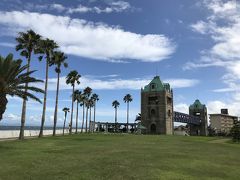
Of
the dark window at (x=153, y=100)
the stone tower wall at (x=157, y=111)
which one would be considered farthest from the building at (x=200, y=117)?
the dark window at (x=153, y=100)

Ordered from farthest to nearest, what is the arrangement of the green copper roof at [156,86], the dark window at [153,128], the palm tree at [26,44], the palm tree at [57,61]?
the green copper roof at [156,86]
the dark window at [153,128]
the palm tree at [57,61]
the palm tree at [26,44]

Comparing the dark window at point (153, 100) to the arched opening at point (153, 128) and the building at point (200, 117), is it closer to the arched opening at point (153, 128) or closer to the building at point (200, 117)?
the arched opening at point (153, 128)

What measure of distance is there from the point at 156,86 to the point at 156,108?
28.0 feet

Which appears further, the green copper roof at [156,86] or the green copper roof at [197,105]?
the green copper roof at [197,105]

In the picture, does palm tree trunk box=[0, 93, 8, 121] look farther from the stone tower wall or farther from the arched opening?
the arched opening

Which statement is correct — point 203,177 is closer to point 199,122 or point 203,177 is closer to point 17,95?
point 17,95

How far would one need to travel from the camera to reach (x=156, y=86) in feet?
348

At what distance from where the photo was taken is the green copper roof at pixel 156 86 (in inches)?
4136

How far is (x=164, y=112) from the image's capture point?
101m

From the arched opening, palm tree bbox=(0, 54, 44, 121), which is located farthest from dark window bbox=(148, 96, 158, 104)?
palm tree bbox=(0, 54, 44, 121)

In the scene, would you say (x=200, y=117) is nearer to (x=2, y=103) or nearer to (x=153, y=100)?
(x=153, y=100)

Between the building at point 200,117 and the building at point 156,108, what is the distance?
150 feet

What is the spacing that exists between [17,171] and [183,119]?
369 ft

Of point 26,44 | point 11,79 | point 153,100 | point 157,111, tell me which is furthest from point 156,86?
point 11,79
